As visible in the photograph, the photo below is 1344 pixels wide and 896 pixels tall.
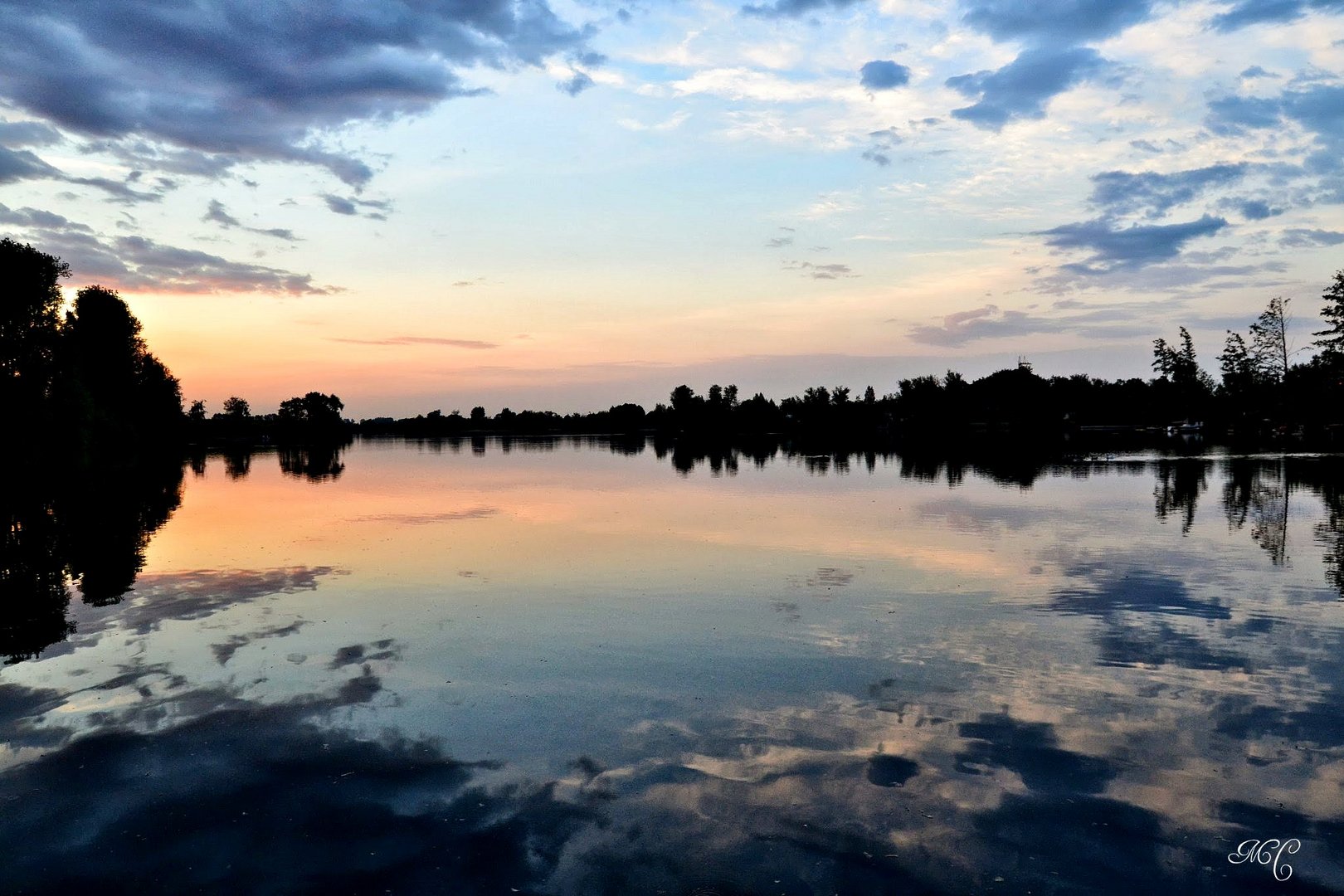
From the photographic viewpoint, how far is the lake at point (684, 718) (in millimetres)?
8641

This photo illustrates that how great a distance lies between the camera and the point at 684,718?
41.2 feet

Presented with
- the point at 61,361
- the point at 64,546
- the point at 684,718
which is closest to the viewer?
the point at 684,718

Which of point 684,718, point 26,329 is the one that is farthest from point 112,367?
point 684,718

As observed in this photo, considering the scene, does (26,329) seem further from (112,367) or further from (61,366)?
(112,367)

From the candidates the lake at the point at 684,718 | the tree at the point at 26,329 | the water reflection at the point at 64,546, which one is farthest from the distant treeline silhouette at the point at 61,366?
the lake at the point at 684,718

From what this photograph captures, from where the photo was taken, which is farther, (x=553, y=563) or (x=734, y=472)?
(x=734, y=472)

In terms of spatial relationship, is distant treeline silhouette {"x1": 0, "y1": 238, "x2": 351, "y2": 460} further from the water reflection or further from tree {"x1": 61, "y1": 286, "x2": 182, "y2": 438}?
the water reflection

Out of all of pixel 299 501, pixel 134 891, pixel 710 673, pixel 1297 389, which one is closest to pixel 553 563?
pixel 710 673

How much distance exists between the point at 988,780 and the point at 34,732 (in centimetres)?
1360

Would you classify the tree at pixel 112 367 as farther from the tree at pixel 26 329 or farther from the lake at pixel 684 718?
the lake at pixel 684 718

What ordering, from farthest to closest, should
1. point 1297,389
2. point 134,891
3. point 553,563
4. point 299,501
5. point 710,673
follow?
point 1297,389
point 299,501
point 553,563
point 710,673
point 134,891

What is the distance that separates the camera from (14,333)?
65500 mm

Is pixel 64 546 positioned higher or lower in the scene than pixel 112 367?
lower

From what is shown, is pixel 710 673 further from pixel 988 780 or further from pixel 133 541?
pixel 133 541
